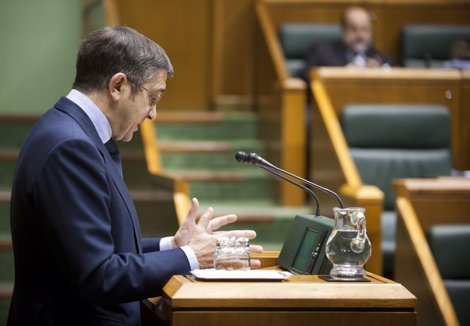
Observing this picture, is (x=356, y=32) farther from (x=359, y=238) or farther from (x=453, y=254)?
(x=359, y=238)

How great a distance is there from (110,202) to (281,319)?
0.41m

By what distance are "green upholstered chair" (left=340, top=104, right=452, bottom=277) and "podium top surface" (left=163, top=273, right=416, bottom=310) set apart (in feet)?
8.29

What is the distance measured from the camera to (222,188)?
4887 millimetres

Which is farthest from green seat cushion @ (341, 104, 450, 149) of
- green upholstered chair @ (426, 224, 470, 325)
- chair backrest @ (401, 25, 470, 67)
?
chair backrest @ (401, 25, 470, 67)

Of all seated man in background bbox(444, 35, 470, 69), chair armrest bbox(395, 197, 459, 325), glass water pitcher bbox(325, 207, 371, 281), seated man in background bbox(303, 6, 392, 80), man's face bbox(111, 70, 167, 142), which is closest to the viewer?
glass water pitcher bbox(325, 207, 371, 281)

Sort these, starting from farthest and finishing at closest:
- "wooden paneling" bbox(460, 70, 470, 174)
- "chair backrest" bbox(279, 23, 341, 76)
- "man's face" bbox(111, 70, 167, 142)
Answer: "chair backrest" bbox(279, 23, 341, 76), "wooden paneling" bbox(460, 70, 470, 174), "man's face" bbox(111, 70, 167, 142)

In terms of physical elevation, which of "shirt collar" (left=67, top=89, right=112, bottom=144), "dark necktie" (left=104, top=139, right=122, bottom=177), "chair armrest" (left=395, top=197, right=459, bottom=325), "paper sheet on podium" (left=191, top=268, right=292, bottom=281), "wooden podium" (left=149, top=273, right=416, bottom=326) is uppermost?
"shirt collar" (left=67, top=89, right=112, bottom=144)

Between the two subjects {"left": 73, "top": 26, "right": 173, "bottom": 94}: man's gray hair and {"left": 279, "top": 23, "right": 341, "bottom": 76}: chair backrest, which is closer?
{"left": 73, "top": 26, "right": 173, "bottom": 94}: man's gray hair

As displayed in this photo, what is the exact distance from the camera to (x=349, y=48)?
5227 millimetres

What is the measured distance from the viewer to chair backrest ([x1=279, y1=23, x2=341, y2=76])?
5516mm

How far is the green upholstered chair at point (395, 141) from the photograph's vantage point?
13.9 feet

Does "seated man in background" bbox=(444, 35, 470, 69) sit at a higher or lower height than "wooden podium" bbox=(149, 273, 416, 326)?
higher

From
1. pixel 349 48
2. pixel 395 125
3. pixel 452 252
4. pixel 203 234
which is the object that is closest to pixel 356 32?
pixel 349 48

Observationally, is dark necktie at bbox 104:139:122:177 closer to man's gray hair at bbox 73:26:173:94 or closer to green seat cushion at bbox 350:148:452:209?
man's gray hair at bbox 73:26:173:94
